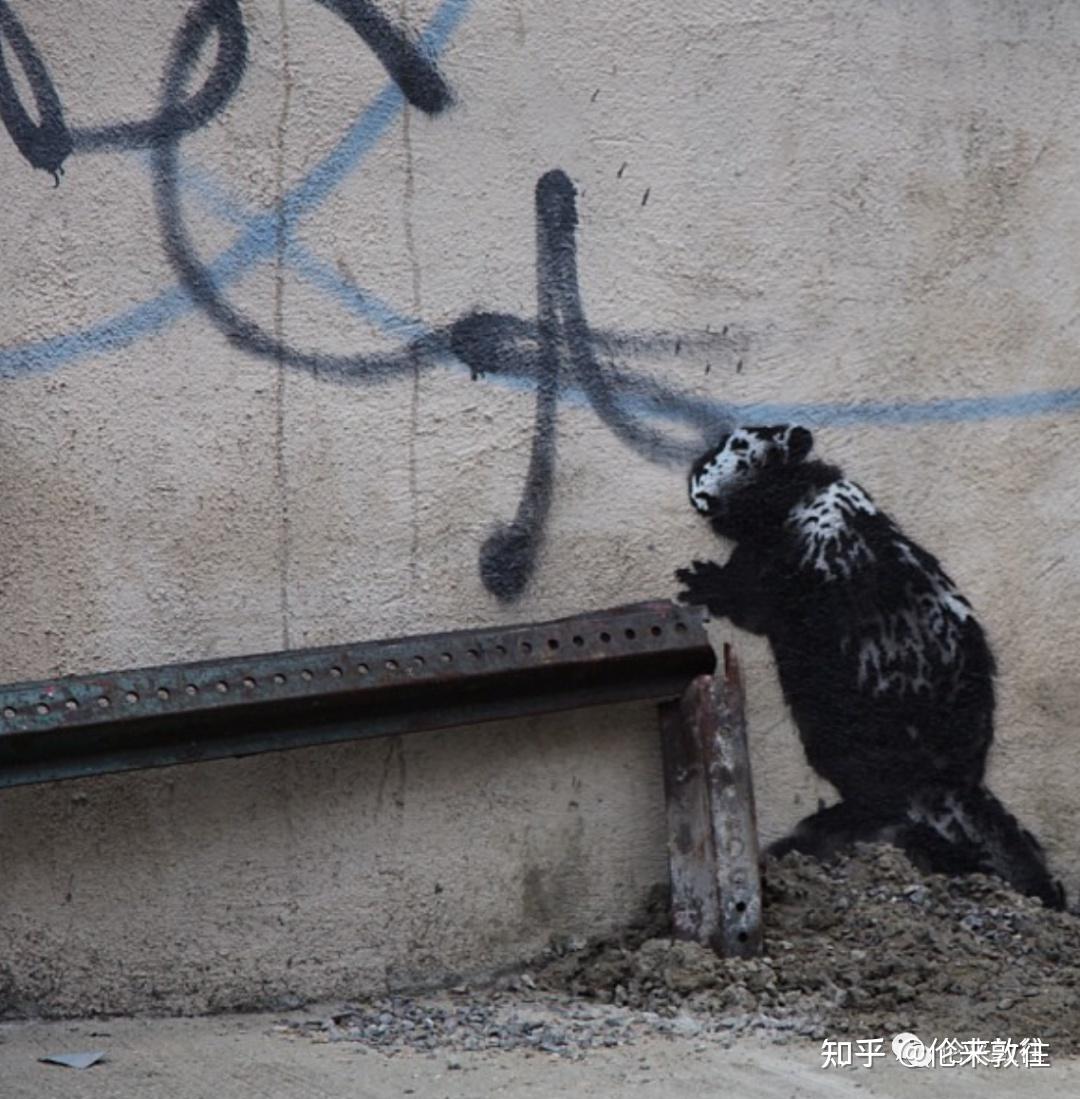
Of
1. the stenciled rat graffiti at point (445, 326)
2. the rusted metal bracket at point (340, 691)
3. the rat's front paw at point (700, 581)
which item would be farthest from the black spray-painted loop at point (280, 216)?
the rat's front paw at point (700, 581)

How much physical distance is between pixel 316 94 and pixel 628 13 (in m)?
0.59

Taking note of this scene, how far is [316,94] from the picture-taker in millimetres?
3832

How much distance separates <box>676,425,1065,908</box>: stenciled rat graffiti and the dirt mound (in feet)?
0.26

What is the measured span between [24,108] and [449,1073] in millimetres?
1779

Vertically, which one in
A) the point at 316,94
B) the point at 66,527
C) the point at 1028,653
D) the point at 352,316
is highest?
the point at 316,94

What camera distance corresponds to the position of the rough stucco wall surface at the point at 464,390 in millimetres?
3748

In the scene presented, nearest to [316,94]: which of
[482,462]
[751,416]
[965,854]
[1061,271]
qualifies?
[482,462]

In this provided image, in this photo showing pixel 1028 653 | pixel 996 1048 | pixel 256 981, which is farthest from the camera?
pixel 1028 653

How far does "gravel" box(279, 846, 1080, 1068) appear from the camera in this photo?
142 inches

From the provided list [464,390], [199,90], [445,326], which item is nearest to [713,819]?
[464,390]

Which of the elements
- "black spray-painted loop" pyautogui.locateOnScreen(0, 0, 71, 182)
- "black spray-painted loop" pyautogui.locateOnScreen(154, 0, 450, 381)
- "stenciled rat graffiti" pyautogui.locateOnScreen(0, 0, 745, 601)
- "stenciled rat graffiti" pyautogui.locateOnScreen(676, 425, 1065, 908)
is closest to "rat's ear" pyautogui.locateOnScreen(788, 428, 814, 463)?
"stenciled rat graffiti" pyautogui.locateOnScreen(676, 425, 1065, 908)

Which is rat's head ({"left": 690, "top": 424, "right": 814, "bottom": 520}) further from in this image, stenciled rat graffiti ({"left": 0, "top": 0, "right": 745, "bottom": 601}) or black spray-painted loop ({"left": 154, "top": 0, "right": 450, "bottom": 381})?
black spray-painted loop ({"left": 154, "top": 0, "right": 450, "bottom": 381})

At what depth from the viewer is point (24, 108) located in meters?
3.74

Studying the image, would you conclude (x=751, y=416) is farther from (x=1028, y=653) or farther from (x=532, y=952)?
(x=532, y=952)
